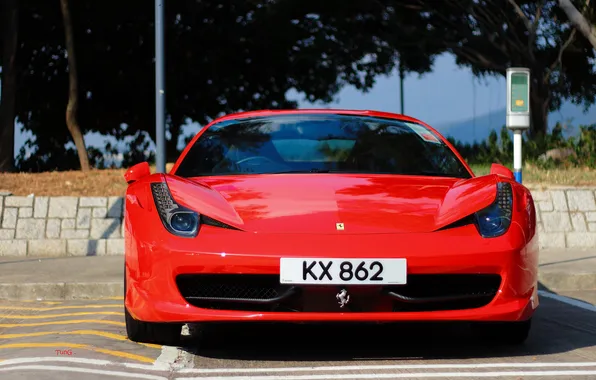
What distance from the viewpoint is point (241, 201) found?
5398 mm

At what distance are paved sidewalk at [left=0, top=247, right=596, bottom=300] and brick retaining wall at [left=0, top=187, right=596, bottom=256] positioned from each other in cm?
138

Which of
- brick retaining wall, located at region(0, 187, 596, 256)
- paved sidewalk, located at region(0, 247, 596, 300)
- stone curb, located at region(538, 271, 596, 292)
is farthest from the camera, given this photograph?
brick retaining wall, located at region(0, 187, 596, 256)

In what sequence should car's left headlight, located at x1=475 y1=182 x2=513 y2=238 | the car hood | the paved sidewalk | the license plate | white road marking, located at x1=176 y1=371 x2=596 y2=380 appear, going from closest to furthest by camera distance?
white road marking, located at x1=176 y1=371 x2=596 y2=380
the license plate
the car hood
car's left headlight, located at x1=475 y1=182 x2=513 y2=238
the paved sidewalk

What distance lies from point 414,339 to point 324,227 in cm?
126

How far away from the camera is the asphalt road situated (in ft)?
16.6

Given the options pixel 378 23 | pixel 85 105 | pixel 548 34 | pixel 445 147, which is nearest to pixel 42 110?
pixel 85 105

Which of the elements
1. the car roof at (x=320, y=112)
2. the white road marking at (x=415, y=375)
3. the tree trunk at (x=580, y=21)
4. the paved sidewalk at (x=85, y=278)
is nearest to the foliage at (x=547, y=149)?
the tree trunk at (x=580, y=21)

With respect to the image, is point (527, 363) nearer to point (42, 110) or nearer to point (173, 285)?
point (173, 285)

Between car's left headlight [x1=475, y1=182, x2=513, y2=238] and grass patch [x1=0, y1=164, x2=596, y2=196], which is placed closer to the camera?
car's left headlight [x1=475, y1=182, x2=513, y2=238]

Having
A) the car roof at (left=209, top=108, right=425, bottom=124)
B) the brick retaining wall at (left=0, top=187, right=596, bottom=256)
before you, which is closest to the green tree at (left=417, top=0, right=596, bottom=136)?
the brick retaining wall at (left=0, top=187, right=596, bottom=256)

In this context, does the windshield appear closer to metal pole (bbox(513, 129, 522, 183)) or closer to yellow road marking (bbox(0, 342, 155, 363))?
yellow road marking (bbox(0, 342, 155, 363))

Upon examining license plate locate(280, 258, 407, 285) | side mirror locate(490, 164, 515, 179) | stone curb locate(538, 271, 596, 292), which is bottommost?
stone curb locate(538, 271, 596, 292)

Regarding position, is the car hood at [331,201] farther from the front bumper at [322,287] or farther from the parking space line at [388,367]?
the parking space line at [388,367]

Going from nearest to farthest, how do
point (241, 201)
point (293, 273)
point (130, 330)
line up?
point (293, 273)
point (241, 201)
point (130, 330)
